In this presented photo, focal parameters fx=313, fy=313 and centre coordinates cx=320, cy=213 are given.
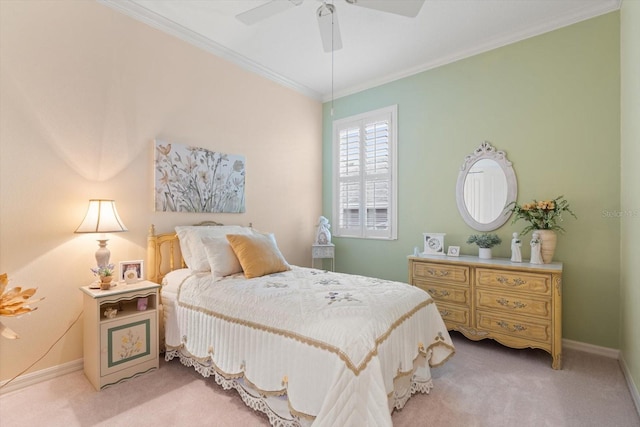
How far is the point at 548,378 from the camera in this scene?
2.45 meters

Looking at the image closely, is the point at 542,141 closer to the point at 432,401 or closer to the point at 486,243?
the point at 486,243

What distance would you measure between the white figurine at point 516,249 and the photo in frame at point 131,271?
344 centimetres

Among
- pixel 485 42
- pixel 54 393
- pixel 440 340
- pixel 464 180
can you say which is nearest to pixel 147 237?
pixel 54 393

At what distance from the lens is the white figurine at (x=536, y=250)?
9.38 ft

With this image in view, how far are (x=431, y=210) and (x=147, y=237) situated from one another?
314 centimetres

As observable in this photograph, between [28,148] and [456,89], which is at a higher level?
[456,89]

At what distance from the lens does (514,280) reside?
2.78m

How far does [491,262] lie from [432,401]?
1441 millimetres

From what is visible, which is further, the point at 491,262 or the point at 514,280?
the point at 491,262

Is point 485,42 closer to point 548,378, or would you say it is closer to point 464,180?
point 464,180

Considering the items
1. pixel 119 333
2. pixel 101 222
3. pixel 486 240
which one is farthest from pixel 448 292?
pixel 101 222

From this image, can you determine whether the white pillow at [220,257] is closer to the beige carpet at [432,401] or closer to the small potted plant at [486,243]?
the beige carpet at [432,401]

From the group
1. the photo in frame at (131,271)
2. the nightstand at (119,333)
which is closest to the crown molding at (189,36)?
the photo in frame at (131,271)

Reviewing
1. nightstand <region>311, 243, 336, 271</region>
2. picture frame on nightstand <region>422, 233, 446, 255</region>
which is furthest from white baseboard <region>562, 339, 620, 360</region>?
nightstand <region>311, 243, 336, 271</region>
